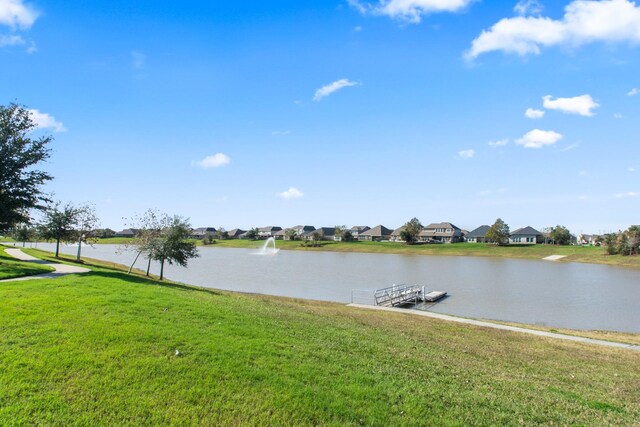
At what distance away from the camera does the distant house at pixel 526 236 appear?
128 meters

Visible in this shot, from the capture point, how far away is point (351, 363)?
9.41 m

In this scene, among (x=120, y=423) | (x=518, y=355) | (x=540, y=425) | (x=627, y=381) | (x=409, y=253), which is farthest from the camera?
(x=409, y=253)

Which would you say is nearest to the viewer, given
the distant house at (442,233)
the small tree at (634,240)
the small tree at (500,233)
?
the small tree at (634,240)

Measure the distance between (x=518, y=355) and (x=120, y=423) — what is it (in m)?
13.2

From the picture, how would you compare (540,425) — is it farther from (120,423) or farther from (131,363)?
(131,363)

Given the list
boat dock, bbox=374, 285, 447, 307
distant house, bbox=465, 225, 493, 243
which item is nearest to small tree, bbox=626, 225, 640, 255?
distant house, bbox=465, 225, 493, 243

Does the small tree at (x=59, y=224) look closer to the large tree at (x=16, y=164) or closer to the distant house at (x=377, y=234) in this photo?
the large tree at (x=16, y=164)

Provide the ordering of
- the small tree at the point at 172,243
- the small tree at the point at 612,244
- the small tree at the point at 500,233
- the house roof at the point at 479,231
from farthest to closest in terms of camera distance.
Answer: the house roof at the point at 479,231 < the small tree at the point at 500,233 < the small tree at the point at 612,244 < the small tree at the point at 172,243

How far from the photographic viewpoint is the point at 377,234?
166 meters

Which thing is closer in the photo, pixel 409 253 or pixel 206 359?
pixel 206 359

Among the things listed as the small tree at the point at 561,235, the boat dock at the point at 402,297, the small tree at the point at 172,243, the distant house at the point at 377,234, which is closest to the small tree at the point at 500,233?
the small tree at the point at 561,235

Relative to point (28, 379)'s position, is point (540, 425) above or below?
below

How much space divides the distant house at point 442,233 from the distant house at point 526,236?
703 inches

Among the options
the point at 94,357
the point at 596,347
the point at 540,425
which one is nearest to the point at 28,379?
the point at 94,357
